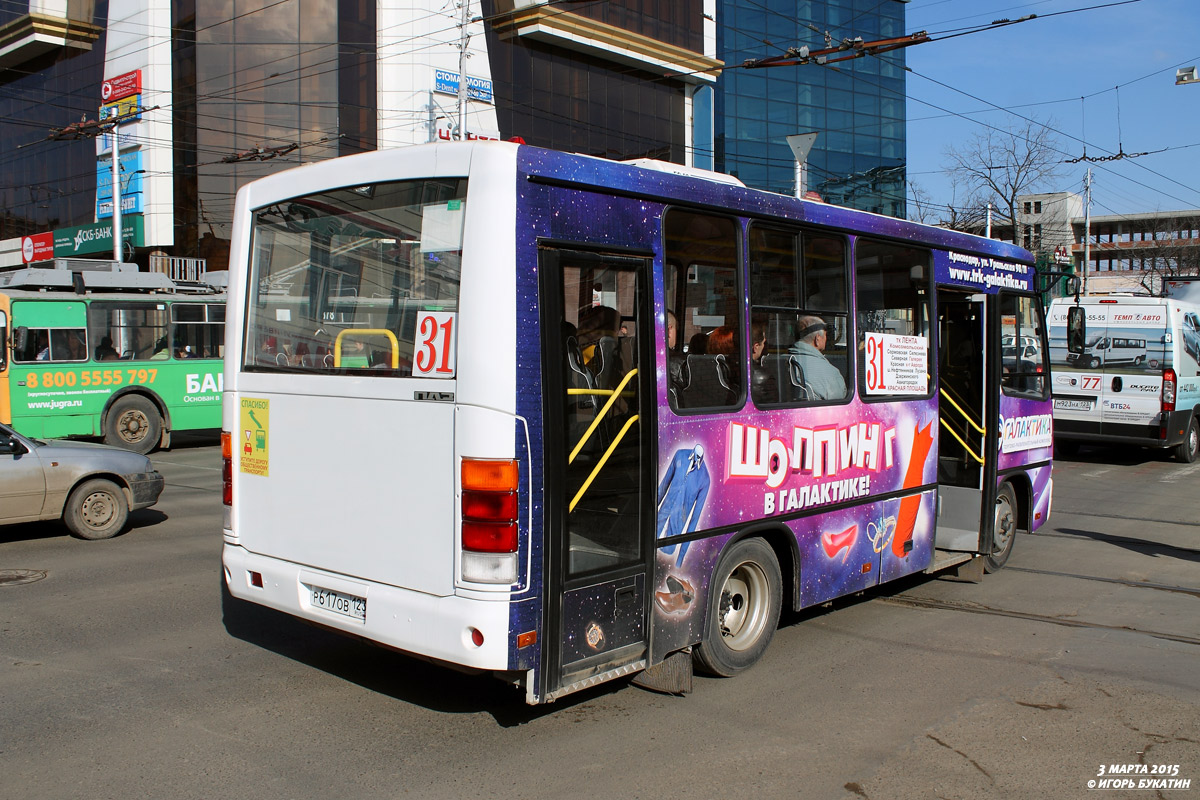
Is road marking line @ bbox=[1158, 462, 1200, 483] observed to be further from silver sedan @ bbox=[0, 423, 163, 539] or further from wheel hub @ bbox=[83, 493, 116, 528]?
wheel hub @ bbox=[83, 493, 116, 528]

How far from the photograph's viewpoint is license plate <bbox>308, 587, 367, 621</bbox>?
16.0 feet

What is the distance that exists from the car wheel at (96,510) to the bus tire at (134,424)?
26.5 feet

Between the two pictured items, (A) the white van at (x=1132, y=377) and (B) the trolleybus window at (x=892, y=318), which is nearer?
(B) the trolleybus window at (x=892, y=318)

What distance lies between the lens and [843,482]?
21.5 ft

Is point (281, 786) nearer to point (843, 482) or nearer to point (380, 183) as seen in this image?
point (380, 183)

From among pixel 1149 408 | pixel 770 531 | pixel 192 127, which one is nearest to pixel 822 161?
pixel 192 127

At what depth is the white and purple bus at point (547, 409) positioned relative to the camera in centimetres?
444

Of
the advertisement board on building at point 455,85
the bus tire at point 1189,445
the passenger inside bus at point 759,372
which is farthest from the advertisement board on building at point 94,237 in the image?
the passenger inside bus at point 759,372

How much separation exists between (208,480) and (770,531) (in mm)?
11178

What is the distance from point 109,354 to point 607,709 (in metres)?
15.4

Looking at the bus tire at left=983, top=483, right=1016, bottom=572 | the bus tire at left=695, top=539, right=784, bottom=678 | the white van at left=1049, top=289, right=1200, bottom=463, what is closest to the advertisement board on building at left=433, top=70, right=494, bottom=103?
the white van at left=1049, top=289, right=1200, bottom=463

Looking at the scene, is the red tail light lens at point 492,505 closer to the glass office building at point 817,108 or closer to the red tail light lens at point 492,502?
the red tail light lens at point 492,502

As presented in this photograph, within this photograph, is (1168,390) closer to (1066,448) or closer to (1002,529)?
(1066,448)

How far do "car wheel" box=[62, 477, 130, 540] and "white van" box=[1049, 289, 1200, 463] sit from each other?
560 inches
